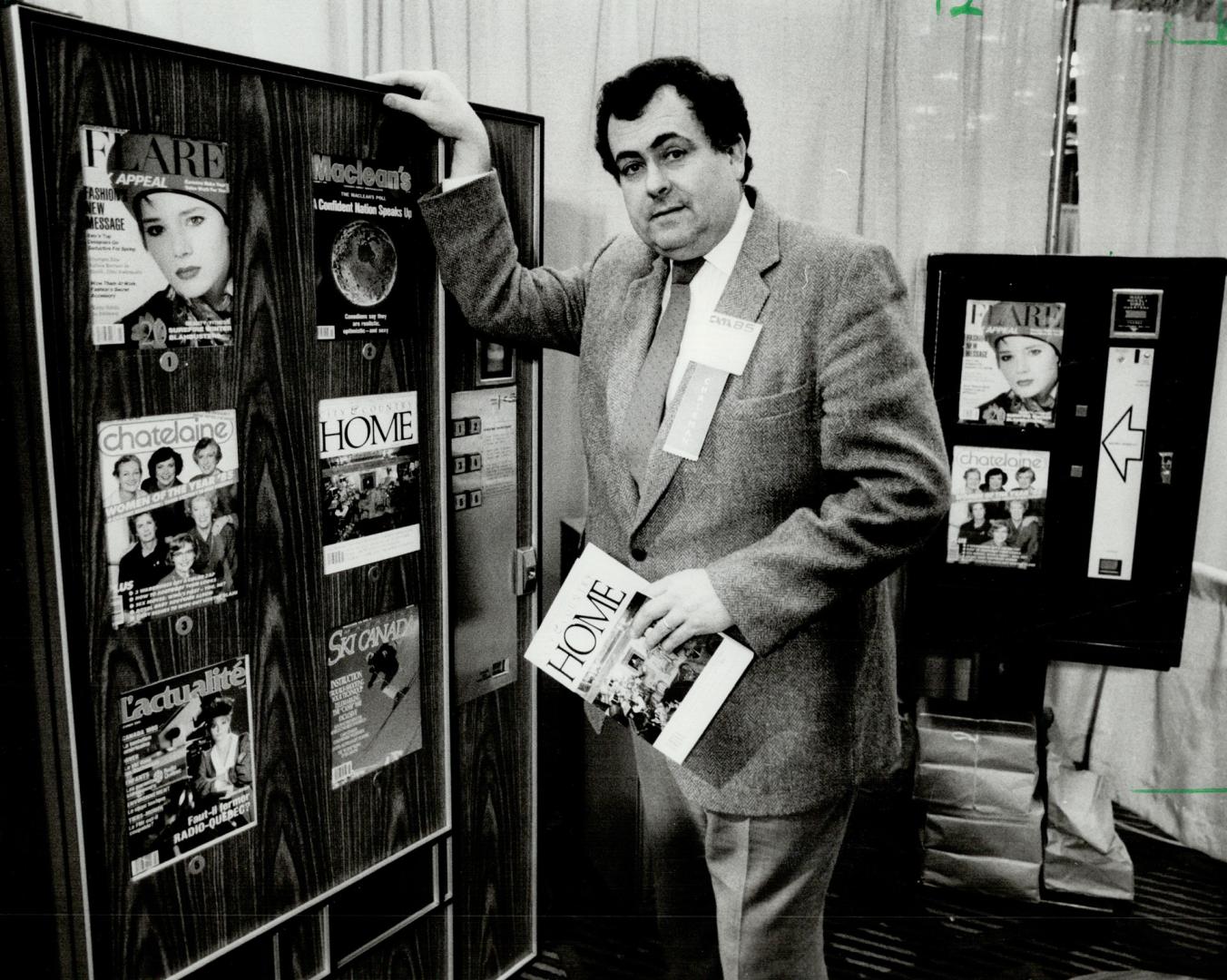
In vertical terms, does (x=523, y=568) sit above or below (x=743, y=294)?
below

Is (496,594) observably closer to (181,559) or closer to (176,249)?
(181,559)

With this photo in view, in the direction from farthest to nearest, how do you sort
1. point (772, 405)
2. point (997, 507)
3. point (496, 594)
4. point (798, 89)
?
1. point (997, 507)
2. point (798, 89)
3. point (496, 594)
4. point (772, 405)

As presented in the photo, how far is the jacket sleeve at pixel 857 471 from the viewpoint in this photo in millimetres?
1421

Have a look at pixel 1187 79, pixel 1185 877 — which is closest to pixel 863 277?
pixel 1187 79

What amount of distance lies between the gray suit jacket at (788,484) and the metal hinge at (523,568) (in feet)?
1.16

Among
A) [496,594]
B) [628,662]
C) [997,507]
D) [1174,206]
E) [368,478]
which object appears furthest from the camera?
[1174,206]

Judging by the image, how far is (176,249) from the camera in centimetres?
140

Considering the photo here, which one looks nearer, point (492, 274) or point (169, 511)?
point (169, 511)

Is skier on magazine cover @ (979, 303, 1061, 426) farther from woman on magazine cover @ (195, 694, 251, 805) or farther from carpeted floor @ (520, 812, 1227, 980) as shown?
woman on magazine cover @ (195, 694, 251, 805)

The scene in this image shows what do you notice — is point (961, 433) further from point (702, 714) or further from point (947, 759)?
point (702, 714)

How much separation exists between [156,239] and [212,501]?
0.39m

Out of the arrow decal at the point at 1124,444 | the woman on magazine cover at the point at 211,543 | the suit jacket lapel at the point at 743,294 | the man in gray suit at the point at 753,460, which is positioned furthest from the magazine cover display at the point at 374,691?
the arrow decal at the point at 1124,444

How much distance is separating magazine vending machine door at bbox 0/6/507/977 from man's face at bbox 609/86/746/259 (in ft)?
1.34

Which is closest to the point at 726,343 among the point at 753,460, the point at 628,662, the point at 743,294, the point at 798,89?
the point at 743,294
